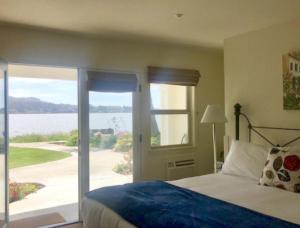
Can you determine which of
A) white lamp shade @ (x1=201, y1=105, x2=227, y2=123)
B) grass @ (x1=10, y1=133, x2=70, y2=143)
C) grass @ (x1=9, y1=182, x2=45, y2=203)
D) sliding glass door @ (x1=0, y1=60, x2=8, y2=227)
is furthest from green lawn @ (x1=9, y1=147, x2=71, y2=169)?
white lamp shade @ (x1=201, y1=105, x2=227, y2=123)

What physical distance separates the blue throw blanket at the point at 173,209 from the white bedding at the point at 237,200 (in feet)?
0.24

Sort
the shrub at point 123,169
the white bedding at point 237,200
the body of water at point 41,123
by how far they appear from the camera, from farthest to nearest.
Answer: the body of water at point 41,123 → the shrub at point 123,169 → the white bedding at point 237,200

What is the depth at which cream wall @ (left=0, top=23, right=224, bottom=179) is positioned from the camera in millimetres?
3223

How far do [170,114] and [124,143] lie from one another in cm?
87

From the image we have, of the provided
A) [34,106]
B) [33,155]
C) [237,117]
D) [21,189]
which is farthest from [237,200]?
[33,155]

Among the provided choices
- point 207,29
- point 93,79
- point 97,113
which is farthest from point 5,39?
point 207,29

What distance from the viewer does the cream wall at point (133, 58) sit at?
322 cm

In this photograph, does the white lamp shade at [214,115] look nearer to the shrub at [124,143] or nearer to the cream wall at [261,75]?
the cream wall at [261,75]

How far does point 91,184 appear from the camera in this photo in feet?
12.3

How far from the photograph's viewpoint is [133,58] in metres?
3.94

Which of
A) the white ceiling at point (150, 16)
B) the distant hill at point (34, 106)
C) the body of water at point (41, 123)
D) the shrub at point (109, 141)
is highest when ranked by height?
the white ceiling at point (150, 16)

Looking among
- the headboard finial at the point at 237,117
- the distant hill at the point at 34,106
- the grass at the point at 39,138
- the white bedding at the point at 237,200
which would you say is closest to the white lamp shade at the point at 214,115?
the headboard finial at the point at 237,117

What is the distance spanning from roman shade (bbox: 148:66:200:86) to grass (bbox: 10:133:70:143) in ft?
10.6

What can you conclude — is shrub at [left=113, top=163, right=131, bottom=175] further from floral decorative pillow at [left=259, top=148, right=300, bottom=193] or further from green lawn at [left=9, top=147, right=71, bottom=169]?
green lawn at [left=9, top=147, right=71, bottom=169]
